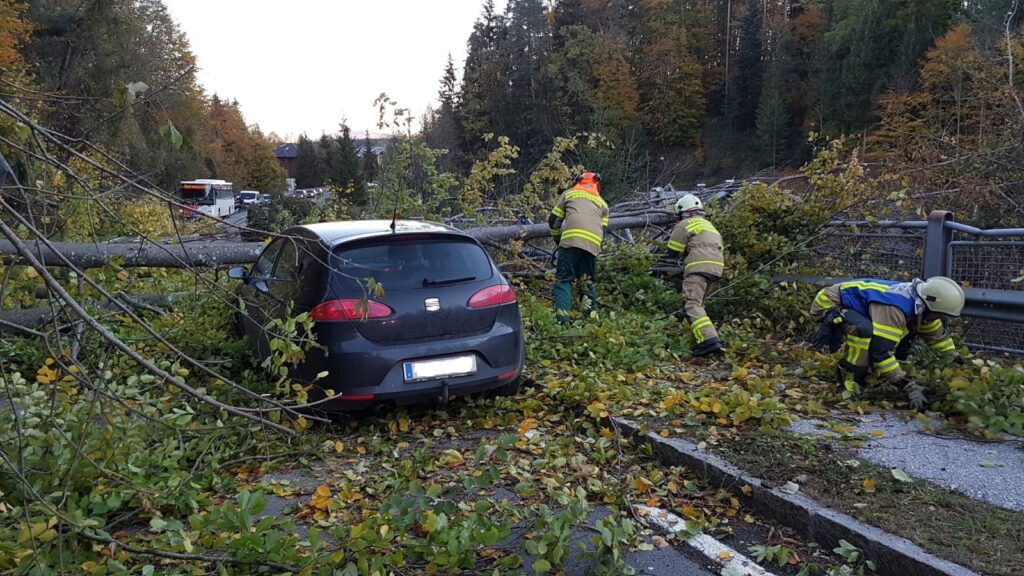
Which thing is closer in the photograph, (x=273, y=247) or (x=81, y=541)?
(x=81, y=541)

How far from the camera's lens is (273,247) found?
6.81m

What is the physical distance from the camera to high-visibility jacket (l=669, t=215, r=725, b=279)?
25.5 ft

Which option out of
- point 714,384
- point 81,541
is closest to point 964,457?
point 714,384

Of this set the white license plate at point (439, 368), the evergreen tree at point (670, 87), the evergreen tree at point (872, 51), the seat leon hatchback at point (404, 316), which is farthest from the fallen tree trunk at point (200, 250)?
the evergreen tree at point (670, 87)

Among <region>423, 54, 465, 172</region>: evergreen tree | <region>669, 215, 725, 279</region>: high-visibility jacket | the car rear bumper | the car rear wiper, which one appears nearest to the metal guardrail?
<region>669, 215, 725, 279</region>: high-visibility jacket

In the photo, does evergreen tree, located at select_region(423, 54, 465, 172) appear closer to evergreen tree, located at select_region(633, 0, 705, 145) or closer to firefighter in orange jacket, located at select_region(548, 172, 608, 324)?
evergreen tree, located at select_region(633, 0, 705, 145)

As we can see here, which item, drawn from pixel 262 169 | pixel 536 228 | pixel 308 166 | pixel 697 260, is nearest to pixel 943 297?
pixel 697 260

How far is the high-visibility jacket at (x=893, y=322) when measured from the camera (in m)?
5.43

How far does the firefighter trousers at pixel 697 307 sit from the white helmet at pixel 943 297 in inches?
90.0

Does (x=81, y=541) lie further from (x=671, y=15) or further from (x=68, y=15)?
(x=671, y=15)

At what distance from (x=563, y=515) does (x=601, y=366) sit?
345 centimetres

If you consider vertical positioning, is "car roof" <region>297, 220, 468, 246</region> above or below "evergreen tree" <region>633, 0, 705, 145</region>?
below

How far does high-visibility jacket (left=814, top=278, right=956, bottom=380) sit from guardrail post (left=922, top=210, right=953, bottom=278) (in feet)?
4.54

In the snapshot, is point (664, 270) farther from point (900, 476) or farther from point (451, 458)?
point (451, 458)
